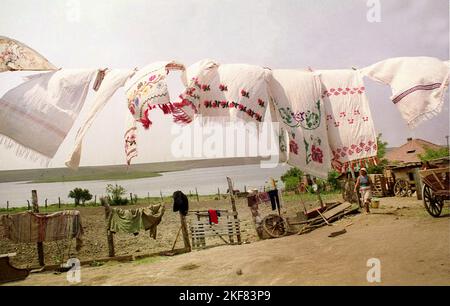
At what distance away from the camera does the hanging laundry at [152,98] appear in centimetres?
296

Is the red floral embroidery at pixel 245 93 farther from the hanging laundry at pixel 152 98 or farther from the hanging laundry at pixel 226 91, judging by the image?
the hanging laundry at pixel 152 98

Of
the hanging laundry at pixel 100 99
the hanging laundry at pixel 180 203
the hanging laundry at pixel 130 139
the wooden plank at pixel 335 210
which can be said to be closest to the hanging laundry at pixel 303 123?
the hanging laundry at pixel 130 139

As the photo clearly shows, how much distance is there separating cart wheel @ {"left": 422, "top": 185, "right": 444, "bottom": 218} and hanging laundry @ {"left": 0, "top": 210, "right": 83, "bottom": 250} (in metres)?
8.90

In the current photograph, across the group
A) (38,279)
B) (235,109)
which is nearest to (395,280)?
(235,109)

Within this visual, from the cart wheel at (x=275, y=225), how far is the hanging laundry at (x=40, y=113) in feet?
25.1

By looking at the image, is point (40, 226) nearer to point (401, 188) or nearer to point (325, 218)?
point (325, 218)

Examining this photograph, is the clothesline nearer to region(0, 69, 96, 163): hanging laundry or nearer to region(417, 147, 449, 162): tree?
region(0, 69, 96, 163): hanging laundry

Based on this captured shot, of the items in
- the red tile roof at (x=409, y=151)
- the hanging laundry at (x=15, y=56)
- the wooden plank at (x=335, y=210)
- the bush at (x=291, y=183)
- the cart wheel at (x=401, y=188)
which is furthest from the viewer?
the bush at (x=291, y=183)

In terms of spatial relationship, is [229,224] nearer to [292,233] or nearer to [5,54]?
[292,233]

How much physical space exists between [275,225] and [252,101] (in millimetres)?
7255

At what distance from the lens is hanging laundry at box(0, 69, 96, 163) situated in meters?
3.03

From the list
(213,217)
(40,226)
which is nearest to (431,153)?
(213,217)
